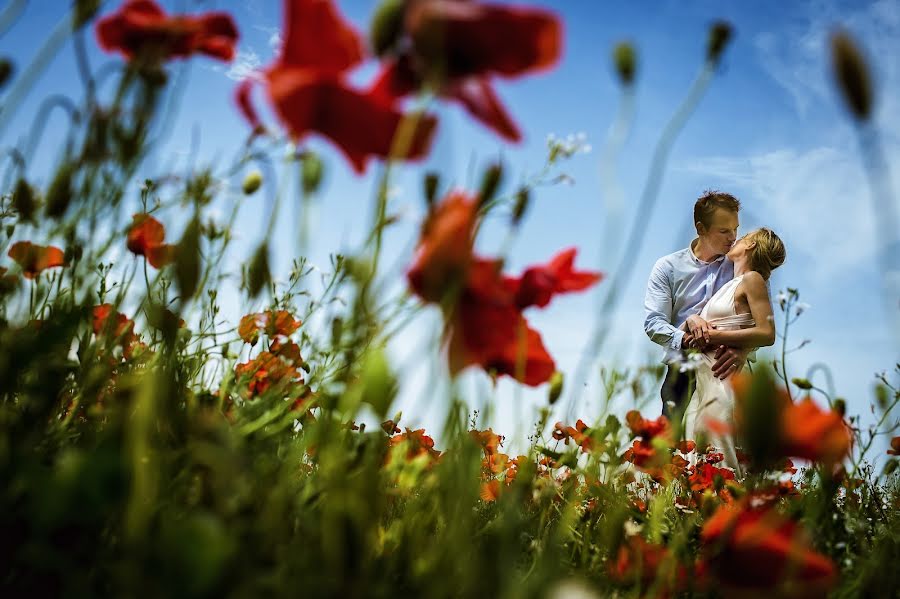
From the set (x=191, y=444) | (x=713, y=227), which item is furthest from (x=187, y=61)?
(x=713, y=227)

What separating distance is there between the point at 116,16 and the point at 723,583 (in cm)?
105

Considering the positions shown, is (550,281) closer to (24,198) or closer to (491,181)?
(491,181)

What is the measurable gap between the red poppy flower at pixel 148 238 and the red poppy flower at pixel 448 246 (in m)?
0.65

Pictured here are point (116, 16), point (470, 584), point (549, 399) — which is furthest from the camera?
point (549, 399)

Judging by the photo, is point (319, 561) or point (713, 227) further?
point (713, 227)

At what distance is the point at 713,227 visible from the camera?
12.9ft

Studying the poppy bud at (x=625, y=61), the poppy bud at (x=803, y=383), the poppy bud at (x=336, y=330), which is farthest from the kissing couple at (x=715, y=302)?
the poppy bud at (x=625, y=61)

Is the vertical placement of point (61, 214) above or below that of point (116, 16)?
below

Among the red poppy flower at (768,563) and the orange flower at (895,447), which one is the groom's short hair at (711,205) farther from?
the red poppy flower at (768,563)

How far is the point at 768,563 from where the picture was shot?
68 cm

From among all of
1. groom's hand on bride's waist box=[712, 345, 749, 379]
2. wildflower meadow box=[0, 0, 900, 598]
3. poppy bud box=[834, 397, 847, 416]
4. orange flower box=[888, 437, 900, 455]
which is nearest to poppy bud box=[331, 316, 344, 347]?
wildflower meadow box=[0, 0, 900, 598]

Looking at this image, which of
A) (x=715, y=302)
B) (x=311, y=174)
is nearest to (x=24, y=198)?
(x=311, y=174)

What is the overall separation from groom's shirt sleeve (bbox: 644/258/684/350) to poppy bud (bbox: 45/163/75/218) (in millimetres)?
3033

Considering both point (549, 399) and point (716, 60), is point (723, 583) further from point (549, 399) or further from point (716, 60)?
point (716, 60)
